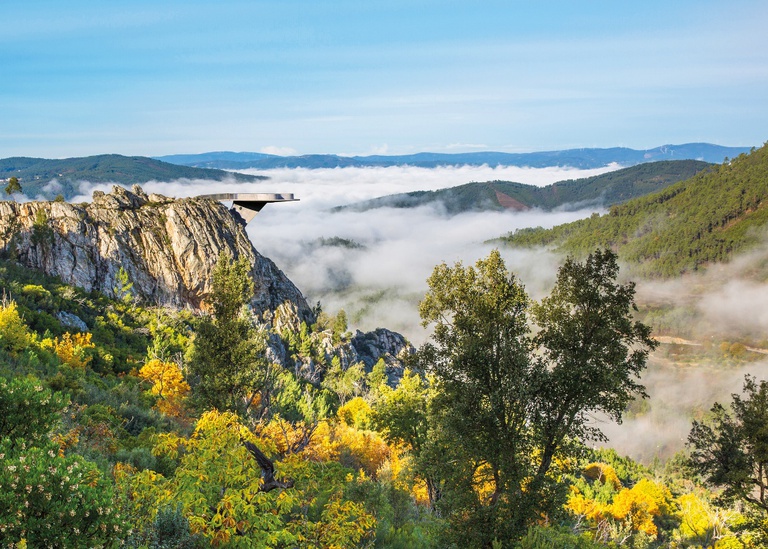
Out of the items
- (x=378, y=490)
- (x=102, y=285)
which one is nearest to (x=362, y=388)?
(x=102, y=285)

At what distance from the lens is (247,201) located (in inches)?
3127

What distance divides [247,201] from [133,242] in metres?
18.6

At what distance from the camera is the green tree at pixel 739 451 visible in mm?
17609

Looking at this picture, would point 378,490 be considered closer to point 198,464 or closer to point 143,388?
point 198,464

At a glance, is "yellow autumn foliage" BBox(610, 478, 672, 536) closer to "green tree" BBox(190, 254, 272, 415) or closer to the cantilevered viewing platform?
"green tree" BBox(190, 254, 272, 415)

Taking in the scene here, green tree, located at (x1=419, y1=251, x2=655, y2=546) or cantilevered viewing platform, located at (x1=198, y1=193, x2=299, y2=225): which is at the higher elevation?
cantilevered viewing platform, located at (x1=198, y1=193, x2=299, y2=225)

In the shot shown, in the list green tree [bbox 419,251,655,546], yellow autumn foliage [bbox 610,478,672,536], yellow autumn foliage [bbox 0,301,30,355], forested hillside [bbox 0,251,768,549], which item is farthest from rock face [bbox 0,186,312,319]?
green tree [bbox 419,251,655,546]

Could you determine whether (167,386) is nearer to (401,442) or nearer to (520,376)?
(401,442)

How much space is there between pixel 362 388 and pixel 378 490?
213ft

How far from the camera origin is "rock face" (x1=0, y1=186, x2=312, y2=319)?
69.8 meters

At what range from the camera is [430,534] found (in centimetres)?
1728

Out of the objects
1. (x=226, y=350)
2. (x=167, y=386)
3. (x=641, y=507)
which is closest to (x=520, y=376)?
(x=226, y=350)

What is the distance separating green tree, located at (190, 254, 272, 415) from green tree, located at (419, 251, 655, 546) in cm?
1119

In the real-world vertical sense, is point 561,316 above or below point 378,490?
above
